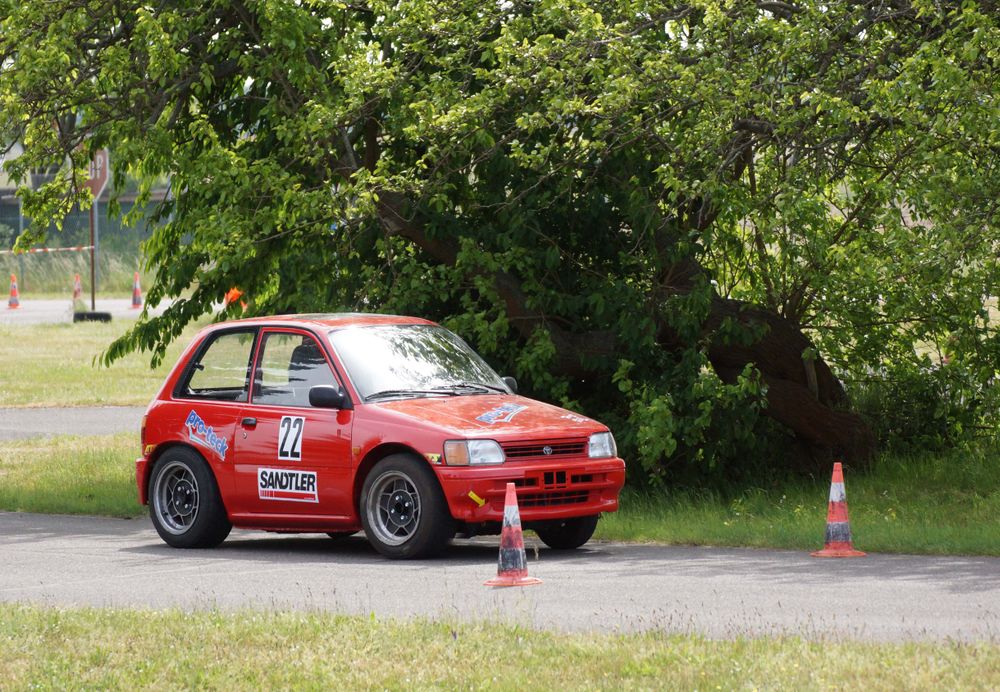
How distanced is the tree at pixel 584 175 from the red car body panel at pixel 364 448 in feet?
7.87

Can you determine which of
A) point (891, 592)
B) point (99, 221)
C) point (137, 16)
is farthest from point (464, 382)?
point (99, 221)

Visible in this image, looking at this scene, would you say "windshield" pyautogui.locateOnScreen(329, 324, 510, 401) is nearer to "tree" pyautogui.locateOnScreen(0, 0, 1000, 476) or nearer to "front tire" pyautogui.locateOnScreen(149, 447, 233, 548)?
"front tire" pyautogui.locateOnScreen(149, 447, 233, 548)

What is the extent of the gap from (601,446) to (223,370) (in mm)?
3005

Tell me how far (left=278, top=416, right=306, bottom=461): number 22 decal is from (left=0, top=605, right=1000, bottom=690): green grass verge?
3.64m

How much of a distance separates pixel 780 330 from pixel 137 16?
6.65m

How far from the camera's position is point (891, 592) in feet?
32.1

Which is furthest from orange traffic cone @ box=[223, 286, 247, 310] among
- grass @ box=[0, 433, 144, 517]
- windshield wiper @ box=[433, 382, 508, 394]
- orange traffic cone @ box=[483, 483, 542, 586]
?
orange traffic cone @ box=[483, 483, 542, 586]

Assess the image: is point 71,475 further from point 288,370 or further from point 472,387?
point 472,387

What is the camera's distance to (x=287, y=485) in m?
12.5

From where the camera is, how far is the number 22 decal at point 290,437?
1244 centimetres

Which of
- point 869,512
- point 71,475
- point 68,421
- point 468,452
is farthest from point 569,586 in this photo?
point 68,421

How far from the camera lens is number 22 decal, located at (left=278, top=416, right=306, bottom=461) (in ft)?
40.8

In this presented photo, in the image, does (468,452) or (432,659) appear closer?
(432,659)

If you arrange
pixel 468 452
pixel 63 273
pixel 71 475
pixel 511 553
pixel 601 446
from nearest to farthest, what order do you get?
pixel 511 553 → pixel 468 452 → pixel 601 446 → pixel 71 475 → pixel 63 273
